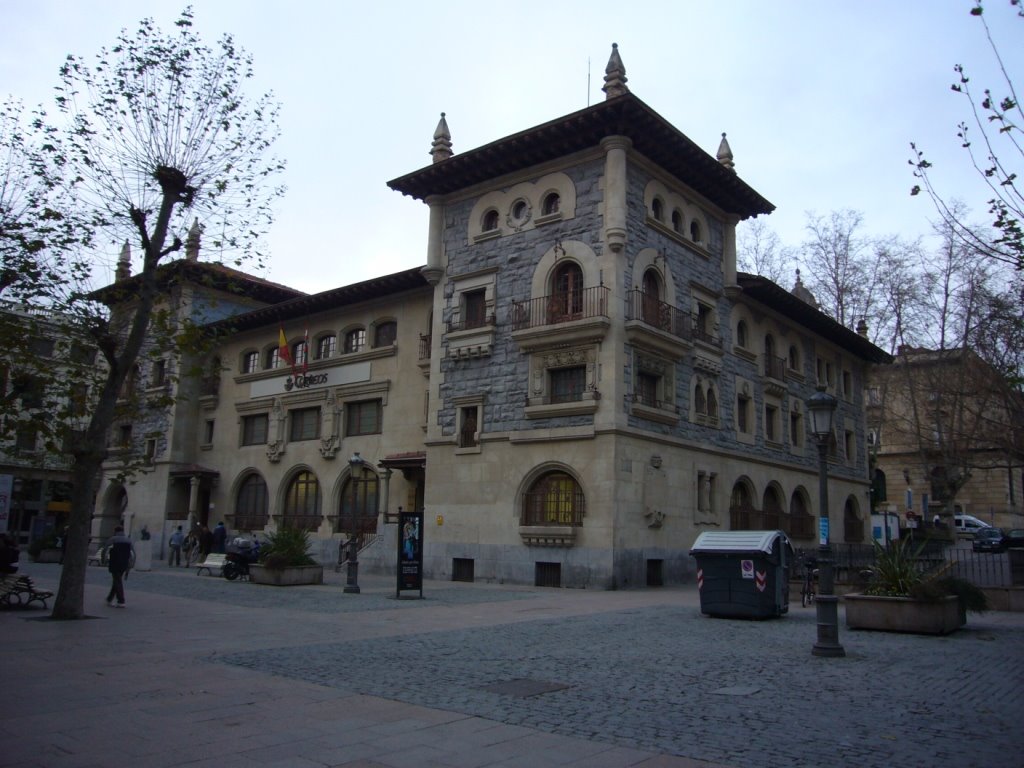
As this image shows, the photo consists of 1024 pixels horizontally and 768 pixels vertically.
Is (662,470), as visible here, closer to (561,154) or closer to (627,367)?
(627,367)

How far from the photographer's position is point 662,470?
85.5ft

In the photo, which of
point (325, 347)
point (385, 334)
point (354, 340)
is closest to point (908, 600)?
point (385, 334)

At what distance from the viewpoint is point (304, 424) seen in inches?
1436

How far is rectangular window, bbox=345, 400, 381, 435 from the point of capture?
33594 millimetres

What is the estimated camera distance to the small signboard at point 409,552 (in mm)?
19531

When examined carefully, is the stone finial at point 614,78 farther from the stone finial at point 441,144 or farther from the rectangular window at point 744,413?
the rectangular window at point 744,413

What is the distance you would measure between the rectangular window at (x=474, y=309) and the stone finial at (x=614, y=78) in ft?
25.3

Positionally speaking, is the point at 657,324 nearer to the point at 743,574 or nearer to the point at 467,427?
the point at 467,427

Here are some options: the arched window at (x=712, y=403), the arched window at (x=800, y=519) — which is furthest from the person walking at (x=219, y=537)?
the arched window at (x=800, y=519)

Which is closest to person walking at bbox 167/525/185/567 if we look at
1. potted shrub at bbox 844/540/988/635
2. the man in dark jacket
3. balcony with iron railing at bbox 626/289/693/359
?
the man in dark jacket

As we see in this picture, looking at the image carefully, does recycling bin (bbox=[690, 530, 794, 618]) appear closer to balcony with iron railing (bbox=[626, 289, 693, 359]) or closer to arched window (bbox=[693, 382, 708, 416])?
balcony with iron railing (bbox=[626, 289, 693, 359])

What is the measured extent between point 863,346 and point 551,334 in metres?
23.5

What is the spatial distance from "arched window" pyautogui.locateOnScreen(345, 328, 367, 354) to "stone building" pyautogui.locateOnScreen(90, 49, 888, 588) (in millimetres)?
97

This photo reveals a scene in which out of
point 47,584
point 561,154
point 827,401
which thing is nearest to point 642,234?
point 561,154
